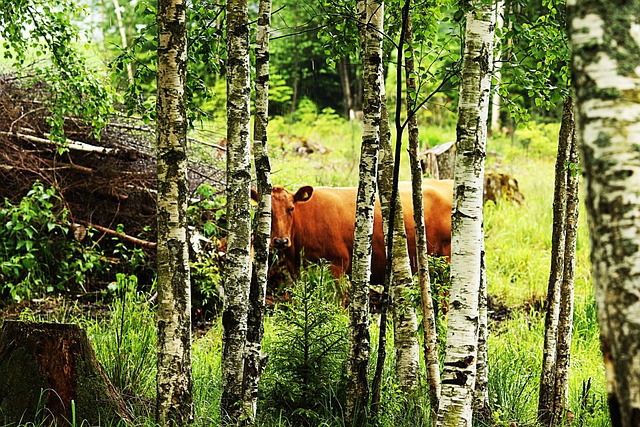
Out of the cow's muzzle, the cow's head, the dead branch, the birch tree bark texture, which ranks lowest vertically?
the dead branch

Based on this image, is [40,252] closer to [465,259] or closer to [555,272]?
[555,272]

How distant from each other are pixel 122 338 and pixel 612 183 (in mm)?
4438

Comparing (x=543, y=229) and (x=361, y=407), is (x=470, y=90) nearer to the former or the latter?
(x=361, y=407)

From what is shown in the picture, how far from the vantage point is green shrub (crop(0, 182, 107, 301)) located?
891 cm

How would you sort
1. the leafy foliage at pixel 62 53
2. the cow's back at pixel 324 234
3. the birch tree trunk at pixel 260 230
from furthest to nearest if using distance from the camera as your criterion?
the cow's back at pixel 324 234
the leafy foliage at pixel 62 53
the birch tree trunk at pixel 260 230

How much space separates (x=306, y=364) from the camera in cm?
477

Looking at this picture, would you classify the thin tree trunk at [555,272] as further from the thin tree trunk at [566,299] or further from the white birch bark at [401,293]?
the white birch bark at [401,293]

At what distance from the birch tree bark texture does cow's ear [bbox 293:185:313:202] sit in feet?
24.0

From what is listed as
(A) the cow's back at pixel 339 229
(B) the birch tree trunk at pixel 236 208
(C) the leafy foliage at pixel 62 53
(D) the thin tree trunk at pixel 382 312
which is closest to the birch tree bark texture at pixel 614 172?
(D) the thin tree trunk at pixel 382 312

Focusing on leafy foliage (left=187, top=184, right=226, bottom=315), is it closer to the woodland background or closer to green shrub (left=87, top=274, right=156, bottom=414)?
the woodland background

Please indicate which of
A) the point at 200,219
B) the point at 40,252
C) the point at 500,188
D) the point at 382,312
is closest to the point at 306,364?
the point at 382,312

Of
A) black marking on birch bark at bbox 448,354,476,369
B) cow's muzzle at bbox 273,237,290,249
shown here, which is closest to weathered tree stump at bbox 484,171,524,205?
cow's muzzle at bbox 273,237,290,249

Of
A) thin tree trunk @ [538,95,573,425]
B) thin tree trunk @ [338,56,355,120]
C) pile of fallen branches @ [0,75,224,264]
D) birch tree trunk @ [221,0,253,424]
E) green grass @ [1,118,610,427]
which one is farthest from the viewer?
thin tree trunk @ [338,56,355,120]

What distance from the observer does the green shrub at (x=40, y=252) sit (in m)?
8.91
